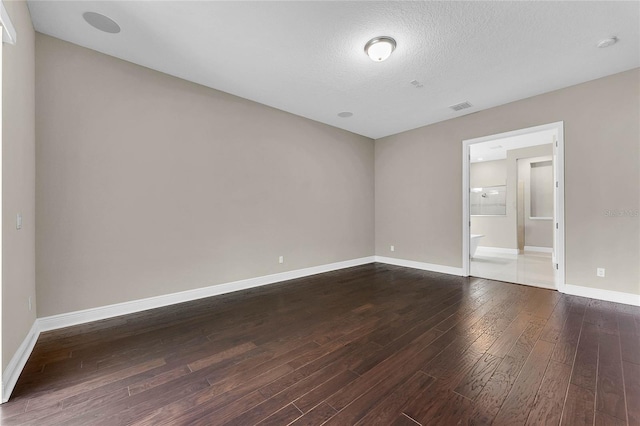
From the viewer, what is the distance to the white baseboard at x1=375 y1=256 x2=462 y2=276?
4.70 metres

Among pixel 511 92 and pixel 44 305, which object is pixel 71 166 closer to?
pixel 44 305

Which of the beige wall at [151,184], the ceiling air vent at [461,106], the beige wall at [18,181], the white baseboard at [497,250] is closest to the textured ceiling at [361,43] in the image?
the ceiling air vent at [461,106]

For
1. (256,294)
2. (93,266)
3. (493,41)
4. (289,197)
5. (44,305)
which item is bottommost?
(256,294)

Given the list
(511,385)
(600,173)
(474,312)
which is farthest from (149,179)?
(600,173)

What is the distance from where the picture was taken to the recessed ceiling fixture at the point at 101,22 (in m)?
2.28

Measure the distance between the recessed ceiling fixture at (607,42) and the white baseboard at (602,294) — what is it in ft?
9.39

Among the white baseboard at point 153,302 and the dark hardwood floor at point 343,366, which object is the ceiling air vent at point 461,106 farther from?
the white baseboard at point 153,302

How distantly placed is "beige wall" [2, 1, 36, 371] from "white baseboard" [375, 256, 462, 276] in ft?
17.5

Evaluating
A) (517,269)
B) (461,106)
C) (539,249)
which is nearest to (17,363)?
(461,106)

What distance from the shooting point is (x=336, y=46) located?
267 cm

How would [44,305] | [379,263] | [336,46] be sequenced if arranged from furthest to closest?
[379,263], [336,46], [44,305]

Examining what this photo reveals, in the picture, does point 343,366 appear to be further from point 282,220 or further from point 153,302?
point 282,220

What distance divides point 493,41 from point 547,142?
590cm

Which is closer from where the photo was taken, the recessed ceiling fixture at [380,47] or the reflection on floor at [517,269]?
the recessed ceiling fixture at [380,47]
